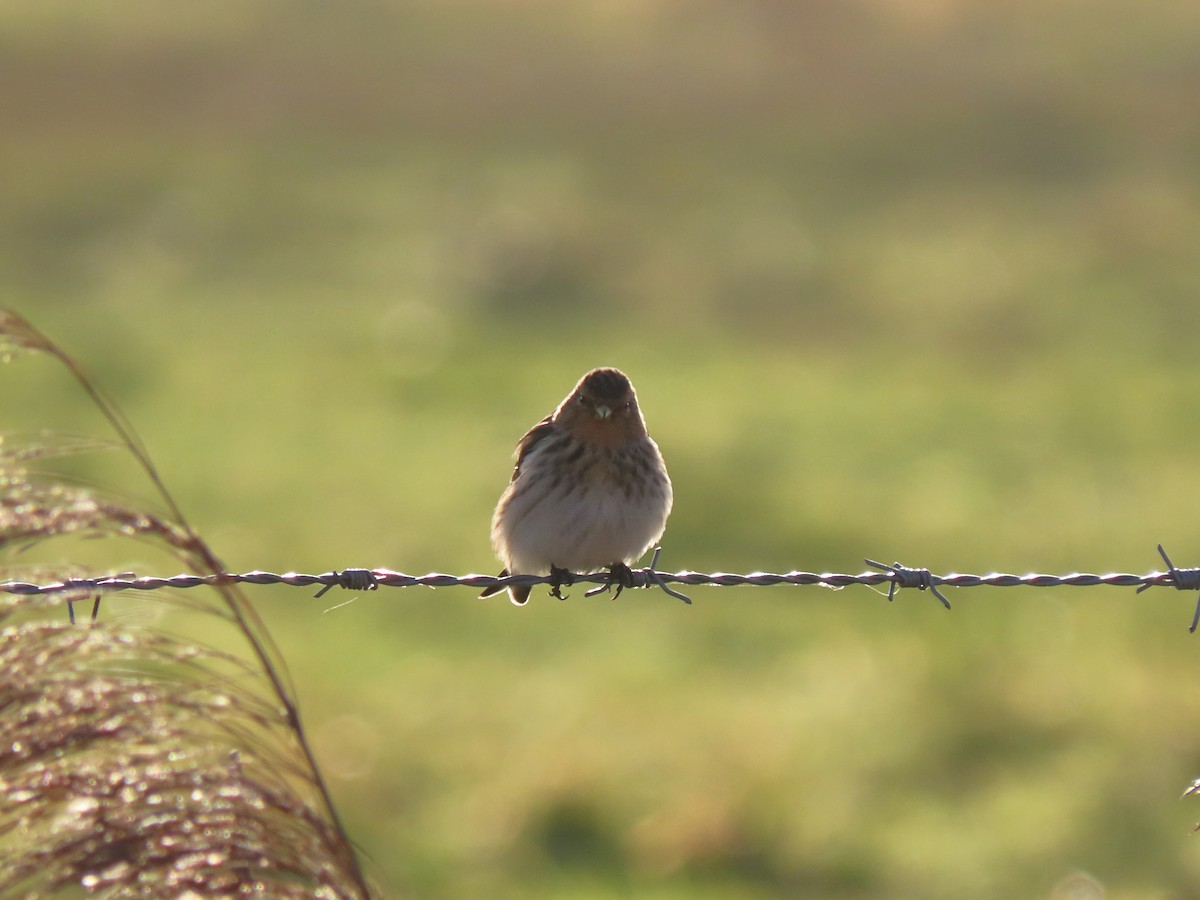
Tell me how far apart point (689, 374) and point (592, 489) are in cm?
1694

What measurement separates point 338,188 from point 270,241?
3215 mm

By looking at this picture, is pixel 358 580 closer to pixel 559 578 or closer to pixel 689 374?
pixel 559 578

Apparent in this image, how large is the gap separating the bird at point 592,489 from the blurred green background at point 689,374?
5.00ft

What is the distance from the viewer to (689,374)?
2406 cm

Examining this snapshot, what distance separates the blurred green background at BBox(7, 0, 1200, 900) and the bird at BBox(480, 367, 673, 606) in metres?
1.52

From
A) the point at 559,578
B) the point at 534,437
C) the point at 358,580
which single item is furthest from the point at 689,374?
the point at 358,580

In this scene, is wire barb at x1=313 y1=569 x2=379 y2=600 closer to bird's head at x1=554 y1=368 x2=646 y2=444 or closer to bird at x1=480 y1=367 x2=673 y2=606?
bird at x1=480 y1=367 x2=673 y2=606

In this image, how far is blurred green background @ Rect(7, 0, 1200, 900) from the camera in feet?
38.1

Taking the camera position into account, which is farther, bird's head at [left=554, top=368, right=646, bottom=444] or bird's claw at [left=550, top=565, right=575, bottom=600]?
bird's head at [left=554, top=368, right=646, bottom=444]

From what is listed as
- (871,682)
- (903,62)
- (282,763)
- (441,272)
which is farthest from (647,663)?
(903,62)

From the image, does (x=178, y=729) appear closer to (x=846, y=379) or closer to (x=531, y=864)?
(x=531, y=864)

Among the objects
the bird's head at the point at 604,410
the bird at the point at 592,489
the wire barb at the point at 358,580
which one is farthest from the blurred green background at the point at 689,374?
the wire barb at the point at 358,580

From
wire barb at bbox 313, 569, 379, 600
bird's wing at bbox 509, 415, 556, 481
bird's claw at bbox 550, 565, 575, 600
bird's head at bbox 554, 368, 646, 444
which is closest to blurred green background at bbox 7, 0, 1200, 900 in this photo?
bird's claw at bbox 550, 565, 575, 600

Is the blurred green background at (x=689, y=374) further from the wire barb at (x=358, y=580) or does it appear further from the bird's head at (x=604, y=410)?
the wire barb at (x=358, y=580)
